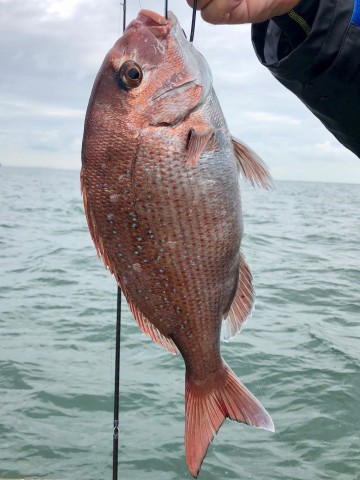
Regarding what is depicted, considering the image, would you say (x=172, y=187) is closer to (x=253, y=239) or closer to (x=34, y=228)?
(x=253, y=239)

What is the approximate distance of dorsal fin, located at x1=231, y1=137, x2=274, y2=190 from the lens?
1.71m

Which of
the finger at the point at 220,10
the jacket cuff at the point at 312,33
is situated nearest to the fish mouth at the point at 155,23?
the finger at the point at 220,10

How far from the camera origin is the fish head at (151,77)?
1.56 metres

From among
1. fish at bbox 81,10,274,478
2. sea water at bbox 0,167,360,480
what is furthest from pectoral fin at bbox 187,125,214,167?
sea water at bbox 0,167,360,480

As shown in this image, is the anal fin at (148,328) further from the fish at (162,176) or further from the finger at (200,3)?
the finger at (200,3)

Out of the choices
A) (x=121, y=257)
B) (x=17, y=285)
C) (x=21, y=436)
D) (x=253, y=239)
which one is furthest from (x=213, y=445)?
(x=253, y=239)

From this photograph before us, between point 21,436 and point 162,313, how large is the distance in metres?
3.71

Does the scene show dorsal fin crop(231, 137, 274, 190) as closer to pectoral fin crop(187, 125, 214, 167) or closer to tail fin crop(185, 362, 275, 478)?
pectoral fin crop(187, 125, 214, 167)

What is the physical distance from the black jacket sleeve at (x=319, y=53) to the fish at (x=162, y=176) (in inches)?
14.7

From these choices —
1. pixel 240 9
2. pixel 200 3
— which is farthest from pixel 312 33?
pixel 200 3

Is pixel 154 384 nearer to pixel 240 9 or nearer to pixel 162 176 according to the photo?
pixel 162 176

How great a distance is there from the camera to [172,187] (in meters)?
1.58

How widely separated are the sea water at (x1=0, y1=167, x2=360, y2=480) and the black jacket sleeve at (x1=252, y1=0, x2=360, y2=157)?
0.48 m

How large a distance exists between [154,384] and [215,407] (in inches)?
166
